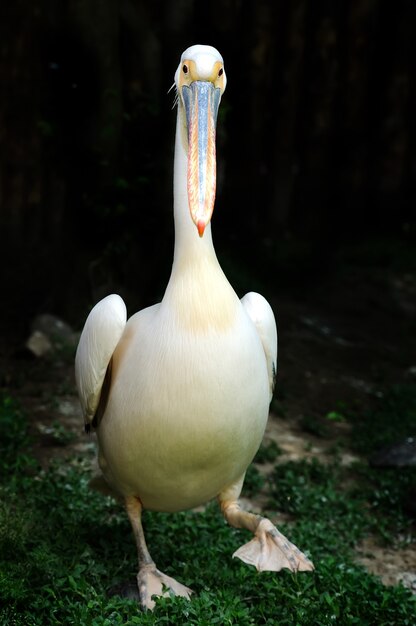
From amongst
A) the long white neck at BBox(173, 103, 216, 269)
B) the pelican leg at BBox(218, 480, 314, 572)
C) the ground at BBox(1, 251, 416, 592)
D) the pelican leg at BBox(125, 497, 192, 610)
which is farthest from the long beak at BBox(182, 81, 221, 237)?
the ground at BBox(1, 251, 416, 592)

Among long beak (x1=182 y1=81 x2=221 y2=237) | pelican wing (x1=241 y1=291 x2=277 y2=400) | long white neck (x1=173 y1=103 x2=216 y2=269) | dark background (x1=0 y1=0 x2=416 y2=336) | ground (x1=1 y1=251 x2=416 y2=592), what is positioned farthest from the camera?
dark background (x1=0 y1=0 x2=416 y2=336)

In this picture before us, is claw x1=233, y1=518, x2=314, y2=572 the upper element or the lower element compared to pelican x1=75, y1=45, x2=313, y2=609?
lower

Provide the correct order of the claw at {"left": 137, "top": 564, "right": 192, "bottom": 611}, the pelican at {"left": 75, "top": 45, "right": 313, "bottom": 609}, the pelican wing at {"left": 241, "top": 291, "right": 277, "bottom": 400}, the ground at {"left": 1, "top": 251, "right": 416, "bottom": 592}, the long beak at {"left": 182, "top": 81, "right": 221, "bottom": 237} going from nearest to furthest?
the long beak at {"left": 182, "top": 81, "right": 221, "bottom": 237}, the pelican at {"left": 75, "top": 45, "right": 313, "bottom": 609}, the claw at {"left": 137, "top": 564, "right": 192, "bottom": 611}, the pelican wing at {"left": 241, "top": 291, "right": 277, "bottom": 400}, the ground at {"left": 1, "top": 251, "right": 416, "bottom": 592}

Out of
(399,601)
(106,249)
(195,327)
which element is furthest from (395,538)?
(106,249)

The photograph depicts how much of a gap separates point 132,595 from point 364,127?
26.8 feet

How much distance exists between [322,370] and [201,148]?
4420mm

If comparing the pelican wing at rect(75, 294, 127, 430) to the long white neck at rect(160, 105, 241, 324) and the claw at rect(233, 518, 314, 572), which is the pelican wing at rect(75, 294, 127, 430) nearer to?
the long white neck at rect(160, 105, 241, 324)

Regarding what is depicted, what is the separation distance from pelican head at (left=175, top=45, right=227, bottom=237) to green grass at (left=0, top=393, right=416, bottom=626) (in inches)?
61.9

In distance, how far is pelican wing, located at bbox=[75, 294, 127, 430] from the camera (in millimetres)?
3791

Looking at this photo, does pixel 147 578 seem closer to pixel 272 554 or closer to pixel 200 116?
pixel 272 554

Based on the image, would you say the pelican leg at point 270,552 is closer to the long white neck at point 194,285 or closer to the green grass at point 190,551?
the green grass at point 190,551

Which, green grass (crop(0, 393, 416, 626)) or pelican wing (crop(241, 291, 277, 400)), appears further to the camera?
pelican wing (crop(241, 291, 277, 400))

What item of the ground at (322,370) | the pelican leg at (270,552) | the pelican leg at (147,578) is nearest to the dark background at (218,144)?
the ground at (322,370)

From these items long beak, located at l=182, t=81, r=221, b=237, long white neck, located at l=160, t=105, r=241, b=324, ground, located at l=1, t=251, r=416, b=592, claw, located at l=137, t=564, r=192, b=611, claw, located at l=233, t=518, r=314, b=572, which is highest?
long beak, located at l=182, t=81, r=221, b=237
